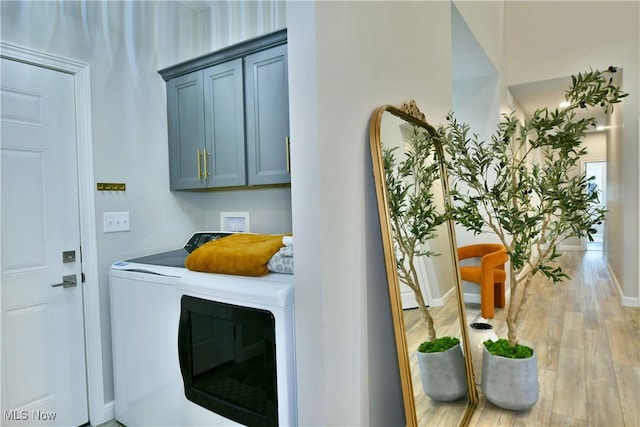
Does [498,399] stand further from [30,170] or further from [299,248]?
[30,170]

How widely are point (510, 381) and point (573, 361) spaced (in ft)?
4.01

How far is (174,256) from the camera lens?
7.63 feet

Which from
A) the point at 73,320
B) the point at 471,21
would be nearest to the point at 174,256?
the point at 73,320

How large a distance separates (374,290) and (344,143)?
620 millimetres

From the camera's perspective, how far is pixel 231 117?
223 cm

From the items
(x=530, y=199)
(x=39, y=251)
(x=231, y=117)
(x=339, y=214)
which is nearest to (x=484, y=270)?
(x=530, y=199)

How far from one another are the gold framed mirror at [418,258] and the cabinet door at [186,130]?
4.49 feet

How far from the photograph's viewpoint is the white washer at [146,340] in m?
1.82

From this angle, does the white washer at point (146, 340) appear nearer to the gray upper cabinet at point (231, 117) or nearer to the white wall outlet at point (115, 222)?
the white wall outlet at point (115, 222)

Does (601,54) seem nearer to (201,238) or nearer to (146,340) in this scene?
(201,238)

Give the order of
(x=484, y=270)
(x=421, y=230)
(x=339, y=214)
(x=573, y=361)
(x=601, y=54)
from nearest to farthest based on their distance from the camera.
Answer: (x=339, y=214) → (x=421, y=230) → (x=484, y=270) → (x=573, y=361) → (x=601, y=54)

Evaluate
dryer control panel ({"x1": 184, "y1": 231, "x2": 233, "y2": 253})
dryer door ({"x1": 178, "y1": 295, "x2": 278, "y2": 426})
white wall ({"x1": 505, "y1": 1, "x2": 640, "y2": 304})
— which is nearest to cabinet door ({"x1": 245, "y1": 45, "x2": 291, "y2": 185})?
dryer control panel ({"x1": 184, "y1": 231, "x2": 233, "y2": 253})

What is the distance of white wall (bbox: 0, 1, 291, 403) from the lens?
2070mm
